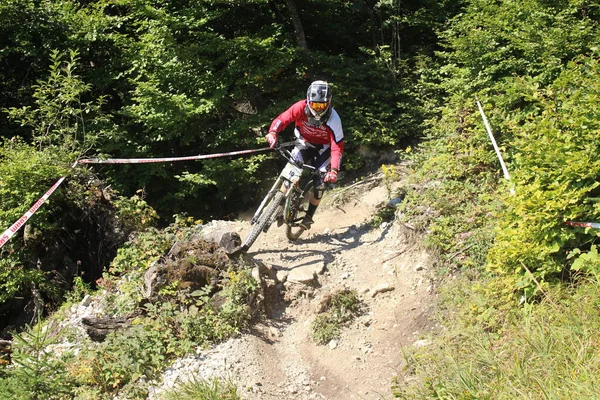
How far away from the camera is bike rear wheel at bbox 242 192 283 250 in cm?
650

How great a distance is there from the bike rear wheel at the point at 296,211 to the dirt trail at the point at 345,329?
232mm

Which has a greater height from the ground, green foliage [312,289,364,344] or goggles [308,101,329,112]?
goggles [308,101,329,112]

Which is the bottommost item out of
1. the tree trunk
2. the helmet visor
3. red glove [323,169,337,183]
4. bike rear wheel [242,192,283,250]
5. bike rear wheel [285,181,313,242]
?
bike rear wheel [285,181,313,242]

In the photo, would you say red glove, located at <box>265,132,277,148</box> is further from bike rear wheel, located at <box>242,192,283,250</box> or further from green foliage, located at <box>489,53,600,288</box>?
green foliage, located at <box>489,53,600,288</box>

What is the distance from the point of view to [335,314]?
5.93 metres

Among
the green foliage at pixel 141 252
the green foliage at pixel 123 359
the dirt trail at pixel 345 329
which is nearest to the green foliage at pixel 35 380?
the green foliage at pixel 123 359

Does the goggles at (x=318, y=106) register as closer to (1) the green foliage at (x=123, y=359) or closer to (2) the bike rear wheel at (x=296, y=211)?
(2) the bike rear wheel at (x=296, y=211)

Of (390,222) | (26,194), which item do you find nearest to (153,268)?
(26,194)

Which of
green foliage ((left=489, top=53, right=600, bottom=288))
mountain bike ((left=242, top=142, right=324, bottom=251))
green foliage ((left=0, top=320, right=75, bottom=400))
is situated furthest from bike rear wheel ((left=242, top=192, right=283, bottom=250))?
green foliage ((left=489, top=53, right=600, bottom=288))

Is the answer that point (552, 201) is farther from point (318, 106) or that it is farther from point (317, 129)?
point (317, 129)

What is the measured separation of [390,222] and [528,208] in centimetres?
336

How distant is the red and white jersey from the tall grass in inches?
128

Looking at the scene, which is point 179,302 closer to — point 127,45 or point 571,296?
point 571,296

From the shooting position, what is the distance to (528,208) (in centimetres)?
461
